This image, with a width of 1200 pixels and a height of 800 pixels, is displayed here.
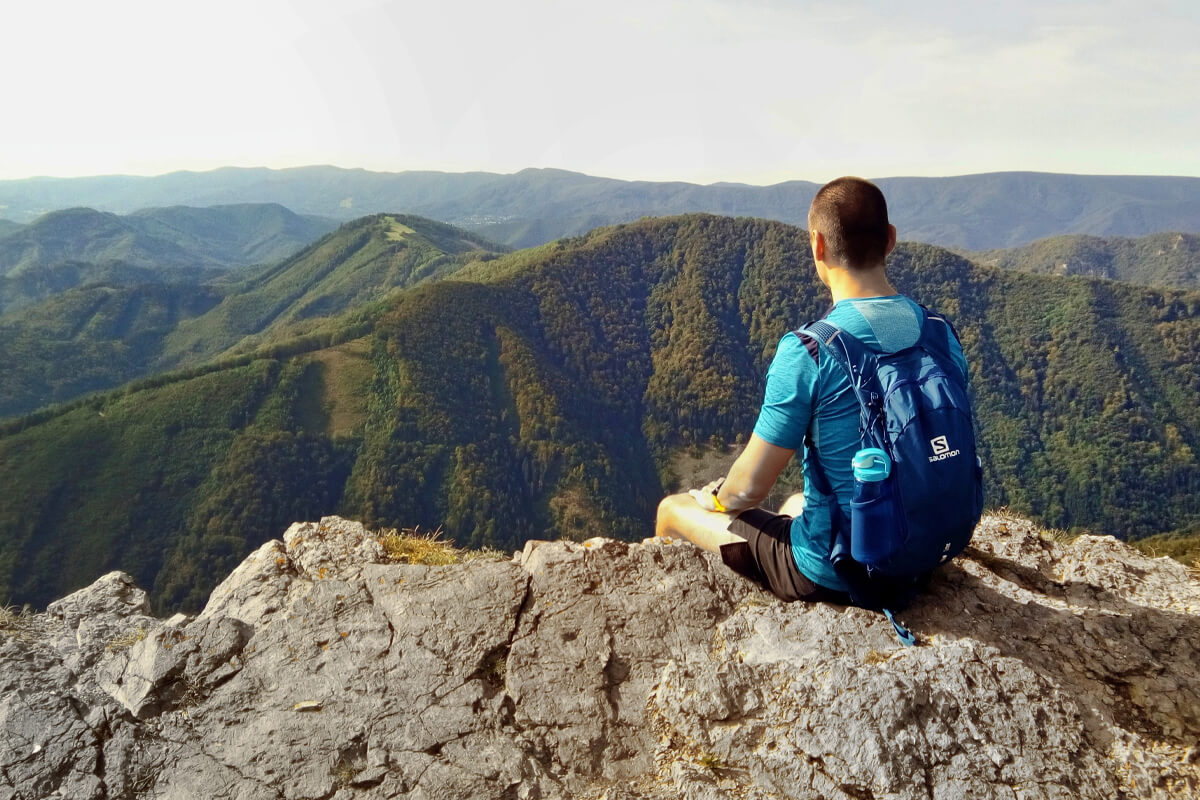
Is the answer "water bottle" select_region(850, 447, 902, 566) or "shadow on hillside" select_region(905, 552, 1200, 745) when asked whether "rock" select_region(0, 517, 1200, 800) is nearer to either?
"shadow on hillside" select_region(905, 552, 1200, 745)

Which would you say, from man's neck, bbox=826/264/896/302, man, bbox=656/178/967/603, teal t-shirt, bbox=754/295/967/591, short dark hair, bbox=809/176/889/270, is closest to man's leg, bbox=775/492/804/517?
man, bbox=656/178/967/603

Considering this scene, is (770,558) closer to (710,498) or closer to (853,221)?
(710,498)

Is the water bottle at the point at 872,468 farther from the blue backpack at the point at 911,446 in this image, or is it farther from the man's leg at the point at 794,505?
the man's leg at the point at 794,505

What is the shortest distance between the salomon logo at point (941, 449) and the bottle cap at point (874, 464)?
0.90ft

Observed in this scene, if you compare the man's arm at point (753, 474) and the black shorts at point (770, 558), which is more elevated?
the man's arm at point (753, 474)

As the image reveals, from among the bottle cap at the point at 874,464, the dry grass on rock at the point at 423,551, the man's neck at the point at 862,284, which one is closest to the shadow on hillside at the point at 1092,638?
the bottle cap at the point at 874,464

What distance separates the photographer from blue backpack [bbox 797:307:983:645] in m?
3.63

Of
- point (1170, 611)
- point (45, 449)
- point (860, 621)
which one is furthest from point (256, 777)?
point (45, 449)

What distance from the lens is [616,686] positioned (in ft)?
15.1

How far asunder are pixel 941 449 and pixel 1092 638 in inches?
89.5

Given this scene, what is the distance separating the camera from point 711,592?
205 inches

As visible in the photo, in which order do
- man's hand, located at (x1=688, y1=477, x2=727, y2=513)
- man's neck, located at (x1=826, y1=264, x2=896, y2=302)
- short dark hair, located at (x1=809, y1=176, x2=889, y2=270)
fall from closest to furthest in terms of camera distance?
1. short dark hair, located at (x1=809, y1=176, x2=889, y2=270)
2. man's neck, located at (x1=826, y1=264, x2=896, y2=302)
3. man's hand, located at (x1=688, y1=477, x2=727, y2=513)

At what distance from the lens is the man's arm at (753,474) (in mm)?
4054

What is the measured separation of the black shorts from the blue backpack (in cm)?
85
